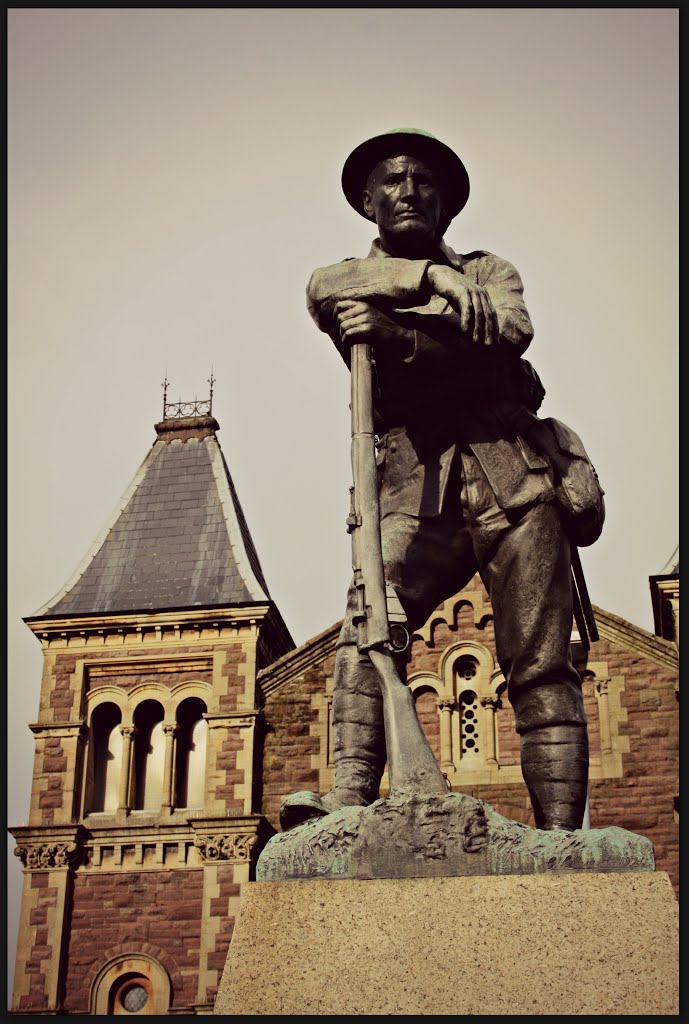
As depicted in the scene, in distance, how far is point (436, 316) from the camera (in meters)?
4.58

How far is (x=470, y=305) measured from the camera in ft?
14.8

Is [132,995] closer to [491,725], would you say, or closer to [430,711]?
[430,711]

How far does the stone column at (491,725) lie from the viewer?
72.0 feet

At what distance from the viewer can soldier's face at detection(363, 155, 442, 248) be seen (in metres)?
4.80

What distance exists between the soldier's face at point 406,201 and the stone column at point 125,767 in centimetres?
1910

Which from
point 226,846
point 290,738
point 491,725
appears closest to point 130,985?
point 226,846

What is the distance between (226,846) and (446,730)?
426 centimetres

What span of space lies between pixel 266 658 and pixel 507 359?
1973cm

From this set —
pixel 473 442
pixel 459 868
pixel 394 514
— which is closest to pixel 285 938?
pixel 459 868

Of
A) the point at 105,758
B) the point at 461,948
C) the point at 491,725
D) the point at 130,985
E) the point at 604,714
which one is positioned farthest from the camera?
the point at 105,758

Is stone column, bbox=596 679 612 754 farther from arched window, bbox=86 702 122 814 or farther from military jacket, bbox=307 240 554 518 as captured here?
military jacket, bbox=307 240 554 518

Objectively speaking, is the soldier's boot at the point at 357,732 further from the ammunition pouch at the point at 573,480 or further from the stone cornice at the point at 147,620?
the stone cornice at the point at 147,620

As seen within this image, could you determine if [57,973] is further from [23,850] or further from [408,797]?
[408,797]

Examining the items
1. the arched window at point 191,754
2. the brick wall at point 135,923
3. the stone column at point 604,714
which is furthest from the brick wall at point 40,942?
the stone column at point 604,714
